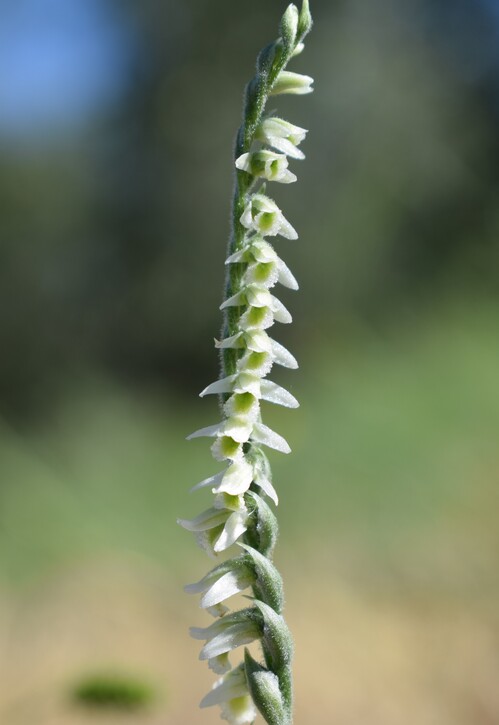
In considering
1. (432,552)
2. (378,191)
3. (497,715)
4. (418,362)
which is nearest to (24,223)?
(378,191)

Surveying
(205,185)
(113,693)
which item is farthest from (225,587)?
(205,185)

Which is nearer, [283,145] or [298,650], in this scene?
[283,145]

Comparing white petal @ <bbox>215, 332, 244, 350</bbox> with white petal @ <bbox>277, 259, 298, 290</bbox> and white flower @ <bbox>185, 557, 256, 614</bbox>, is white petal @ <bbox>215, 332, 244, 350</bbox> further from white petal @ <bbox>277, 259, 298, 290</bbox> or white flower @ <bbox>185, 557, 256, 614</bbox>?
white flower @ <bbox>185, 557, 256, 614</bbox>

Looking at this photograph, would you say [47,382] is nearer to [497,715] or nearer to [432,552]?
[432,552]

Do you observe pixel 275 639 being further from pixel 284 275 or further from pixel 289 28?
pixel 289 28

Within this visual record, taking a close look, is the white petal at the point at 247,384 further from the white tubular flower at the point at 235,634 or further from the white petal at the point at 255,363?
the white tubular flower at the point at 235,634

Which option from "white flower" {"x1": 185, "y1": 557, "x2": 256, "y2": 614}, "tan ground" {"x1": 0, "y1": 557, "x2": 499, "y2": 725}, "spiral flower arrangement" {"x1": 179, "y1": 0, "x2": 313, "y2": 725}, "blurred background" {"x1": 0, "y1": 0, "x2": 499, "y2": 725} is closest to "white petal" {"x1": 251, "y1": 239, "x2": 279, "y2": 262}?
"spiral flower arrangement" {"x1": 179, "y1": 0, "x2": 313, "y2": 725}
